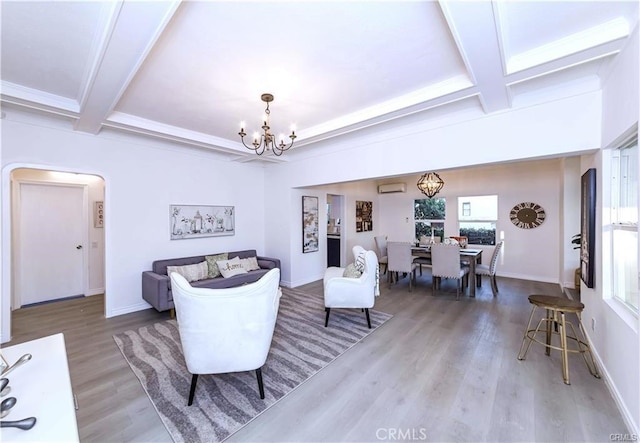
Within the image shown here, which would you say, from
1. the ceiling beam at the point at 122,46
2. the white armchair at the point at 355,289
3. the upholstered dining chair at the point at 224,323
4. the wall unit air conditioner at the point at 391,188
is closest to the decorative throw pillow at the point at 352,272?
the white armchair at the point at 355,289

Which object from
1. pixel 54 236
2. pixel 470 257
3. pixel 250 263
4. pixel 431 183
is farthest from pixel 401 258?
pixel 54 236

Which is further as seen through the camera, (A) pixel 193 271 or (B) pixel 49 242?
(B) pixel 49 242

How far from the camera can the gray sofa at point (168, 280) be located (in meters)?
3.57

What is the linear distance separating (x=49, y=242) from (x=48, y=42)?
159 inches

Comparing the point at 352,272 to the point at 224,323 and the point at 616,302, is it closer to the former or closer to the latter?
the point at 224,323

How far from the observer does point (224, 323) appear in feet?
6.15

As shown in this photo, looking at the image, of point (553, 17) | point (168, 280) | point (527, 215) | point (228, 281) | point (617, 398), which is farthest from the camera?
point (527, 215)

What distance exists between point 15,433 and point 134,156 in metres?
4.06

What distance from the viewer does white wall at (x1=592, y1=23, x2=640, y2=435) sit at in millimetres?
1711

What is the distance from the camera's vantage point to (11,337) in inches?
123

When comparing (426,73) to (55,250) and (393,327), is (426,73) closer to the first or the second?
(393,327)

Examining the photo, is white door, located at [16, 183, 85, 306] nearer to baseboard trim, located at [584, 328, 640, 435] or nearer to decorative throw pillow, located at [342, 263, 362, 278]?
decorative throw pillow, located at [342, 263, 362, 278]

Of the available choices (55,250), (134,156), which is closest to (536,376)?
(134,156)

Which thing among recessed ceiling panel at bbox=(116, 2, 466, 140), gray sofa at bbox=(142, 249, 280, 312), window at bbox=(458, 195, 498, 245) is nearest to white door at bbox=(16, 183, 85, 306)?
gray sofa at bbox=(142, 249, 280, 312)
